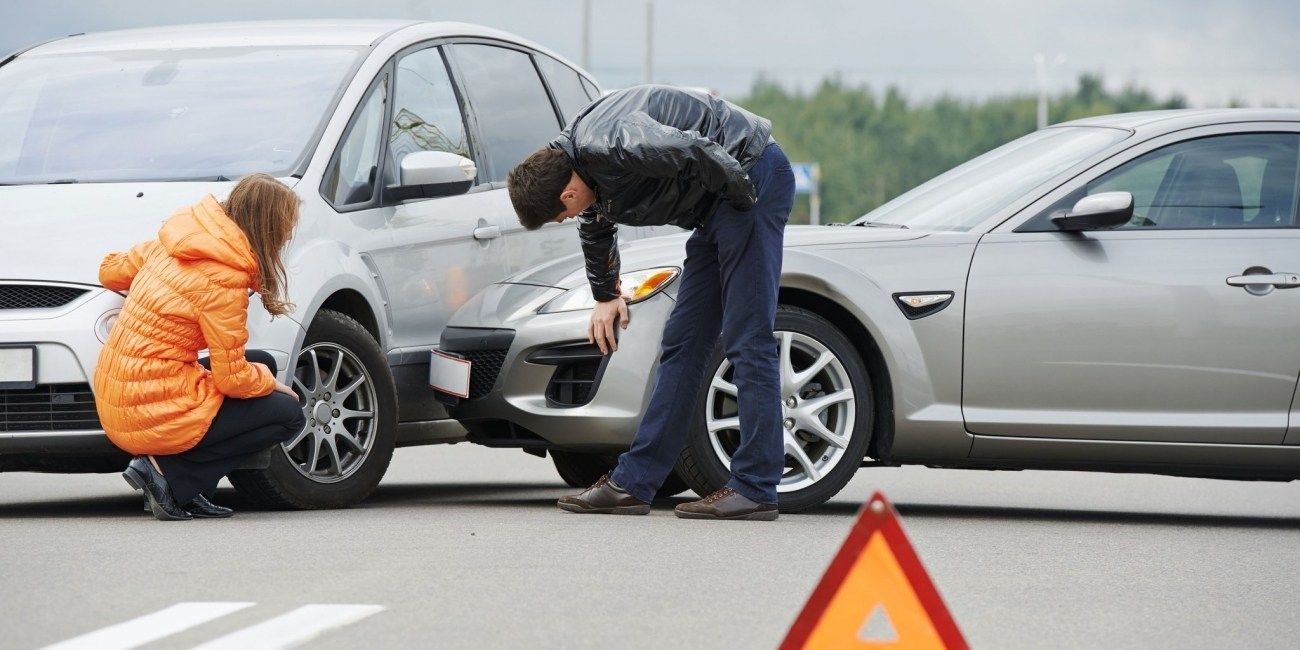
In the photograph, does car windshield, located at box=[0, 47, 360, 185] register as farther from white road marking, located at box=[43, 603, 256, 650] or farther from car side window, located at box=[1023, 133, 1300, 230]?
car side window, located at box=[1023, 133, 1300, 230]

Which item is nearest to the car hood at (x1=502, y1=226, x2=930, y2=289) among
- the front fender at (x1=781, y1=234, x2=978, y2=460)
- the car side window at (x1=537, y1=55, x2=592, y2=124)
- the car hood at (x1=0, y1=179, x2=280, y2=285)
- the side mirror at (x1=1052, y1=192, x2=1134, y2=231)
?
the front fender at (x1=781, y1=234, x2=978, y2=460)

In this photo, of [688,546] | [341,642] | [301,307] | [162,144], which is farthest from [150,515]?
[341,642]

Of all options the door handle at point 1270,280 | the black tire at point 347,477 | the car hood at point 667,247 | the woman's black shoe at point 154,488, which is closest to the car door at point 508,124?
the car hood at point 667,247

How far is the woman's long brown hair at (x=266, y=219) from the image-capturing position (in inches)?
246

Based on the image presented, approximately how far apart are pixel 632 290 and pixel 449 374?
80 centimetres

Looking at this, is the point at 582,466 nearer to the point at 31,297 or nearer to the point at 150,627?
the point at 31,297

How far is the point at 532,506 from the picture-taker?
730 cm

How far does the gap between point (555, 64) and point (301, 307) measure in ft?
9.28

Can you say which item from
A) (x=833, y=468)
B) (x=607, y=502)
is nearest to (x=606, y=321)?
(x=607, y=502)

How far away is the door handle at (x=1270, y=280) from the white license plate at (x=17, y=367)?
4340 mm

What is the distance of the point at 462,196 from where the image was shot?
769cm

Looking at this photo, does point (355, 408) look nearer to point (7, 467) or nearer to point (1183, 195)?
point (7, 467)

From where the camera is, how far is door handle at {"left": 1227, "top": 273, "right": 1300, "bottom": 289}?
6906mm

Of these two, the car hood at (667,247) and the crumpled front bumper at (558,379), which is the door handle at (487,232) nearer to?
the car hood at (667,247)
